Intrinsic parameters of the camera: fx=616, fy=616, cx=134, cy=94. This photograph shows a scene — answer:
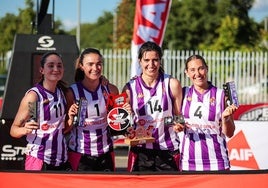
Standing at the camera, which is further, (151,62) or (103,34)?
(103,34)

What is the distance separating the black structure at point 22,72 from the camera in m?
9.01

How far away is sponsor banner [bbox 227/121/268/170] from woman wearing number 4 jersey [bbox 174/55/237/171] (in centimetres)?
486

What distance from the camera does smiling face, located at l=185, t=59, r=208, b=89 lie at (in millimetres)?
5621

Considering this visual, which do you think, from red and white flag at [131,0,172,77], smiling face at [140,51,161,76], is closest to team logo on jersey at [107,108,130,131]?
smiling face at [140,51,161,76]

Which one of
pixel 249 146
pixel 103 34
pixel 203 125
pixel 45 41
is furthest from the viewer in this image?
pixel 103 34

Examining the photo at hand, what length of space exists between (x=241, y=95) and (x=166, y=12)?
10642 mm

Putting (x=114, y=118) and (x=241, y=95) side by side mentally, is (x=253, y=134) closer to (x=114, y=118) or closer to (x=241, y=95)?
(x=114, y=118)

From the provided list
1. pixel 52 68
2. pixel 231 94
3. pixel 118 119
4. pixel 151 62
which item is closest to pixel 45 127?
pixel 52 68

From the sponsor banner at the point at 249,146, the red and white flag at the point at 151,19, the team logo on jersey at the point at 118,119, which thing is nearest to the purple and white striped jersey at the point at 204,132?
the team logo on jersey at the point at 118,119

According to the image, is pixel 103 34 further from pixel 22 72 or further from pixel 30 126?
pixel 30 126

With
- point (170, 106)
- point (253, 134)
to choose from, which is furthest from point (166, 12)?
point (170, 106)

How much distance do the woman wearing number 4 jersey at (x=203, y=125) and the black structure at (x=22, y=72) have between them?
12.0ft

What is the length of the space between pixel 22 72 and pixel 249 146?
4.06m

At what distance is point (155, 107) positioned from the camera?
226 inches
